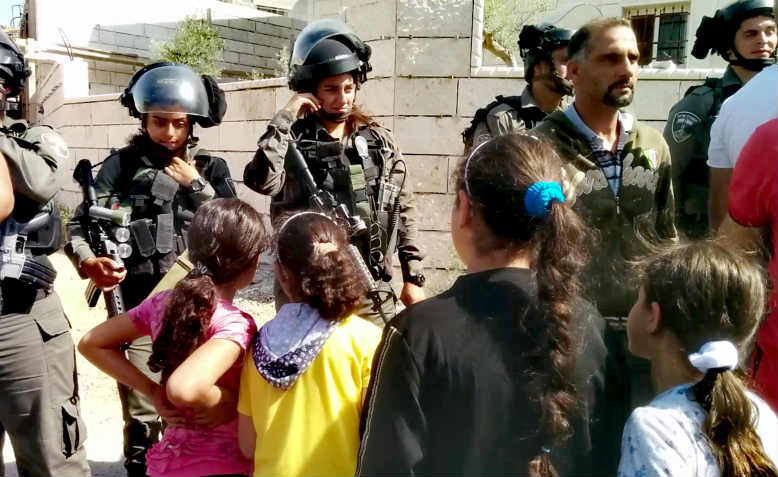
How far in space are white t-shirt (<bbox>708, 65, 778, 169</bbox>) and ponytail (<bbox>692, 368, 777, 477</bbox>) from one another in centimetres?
97

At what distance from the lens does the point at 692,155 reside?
2.90 m

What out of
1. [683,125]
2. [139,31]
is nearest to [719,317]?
[683,125]

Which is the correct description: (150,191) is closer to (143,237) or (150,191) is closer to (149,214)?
(149,214)

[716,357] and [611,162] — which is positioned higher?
[611,162]

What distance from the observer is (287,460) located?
1.68m

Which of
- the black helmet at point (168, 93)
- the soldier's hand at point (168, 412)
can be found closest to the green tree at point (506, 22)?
the black helmet at point (168, 93)

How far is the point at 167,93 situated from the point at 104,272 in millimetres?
829

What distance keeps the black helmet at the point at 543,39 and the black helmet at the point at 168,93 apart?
6.19 ft

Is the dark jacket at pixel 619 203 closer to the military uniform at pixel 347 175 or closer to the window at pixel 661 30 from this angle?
the military uniform at pixel 347 175

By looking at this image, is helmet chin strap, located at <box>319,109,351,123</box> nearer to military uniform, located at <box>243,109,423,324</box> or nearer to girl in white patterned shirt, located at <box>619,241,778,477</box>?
military uniform, located at <box>243,109,423,324</box>

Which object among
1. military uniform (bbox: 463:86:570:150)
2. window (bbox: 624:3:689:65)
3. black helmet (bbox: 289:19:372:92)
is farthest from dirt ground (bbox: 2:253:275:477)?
window (bbox: 624:3:689:65)

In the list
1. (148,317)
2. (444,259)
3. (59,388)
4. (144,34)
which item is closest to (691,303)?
(148,317)

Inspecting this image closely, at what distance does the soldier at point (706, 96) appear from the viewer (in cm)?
287

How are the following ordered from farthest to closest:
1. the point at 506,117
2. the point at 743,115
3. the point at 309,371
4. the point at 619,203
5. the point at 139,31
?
the point at 139,31 < the point at 506,117 < the point at 619,203 < the point at 743,115 < the point at 309,371
